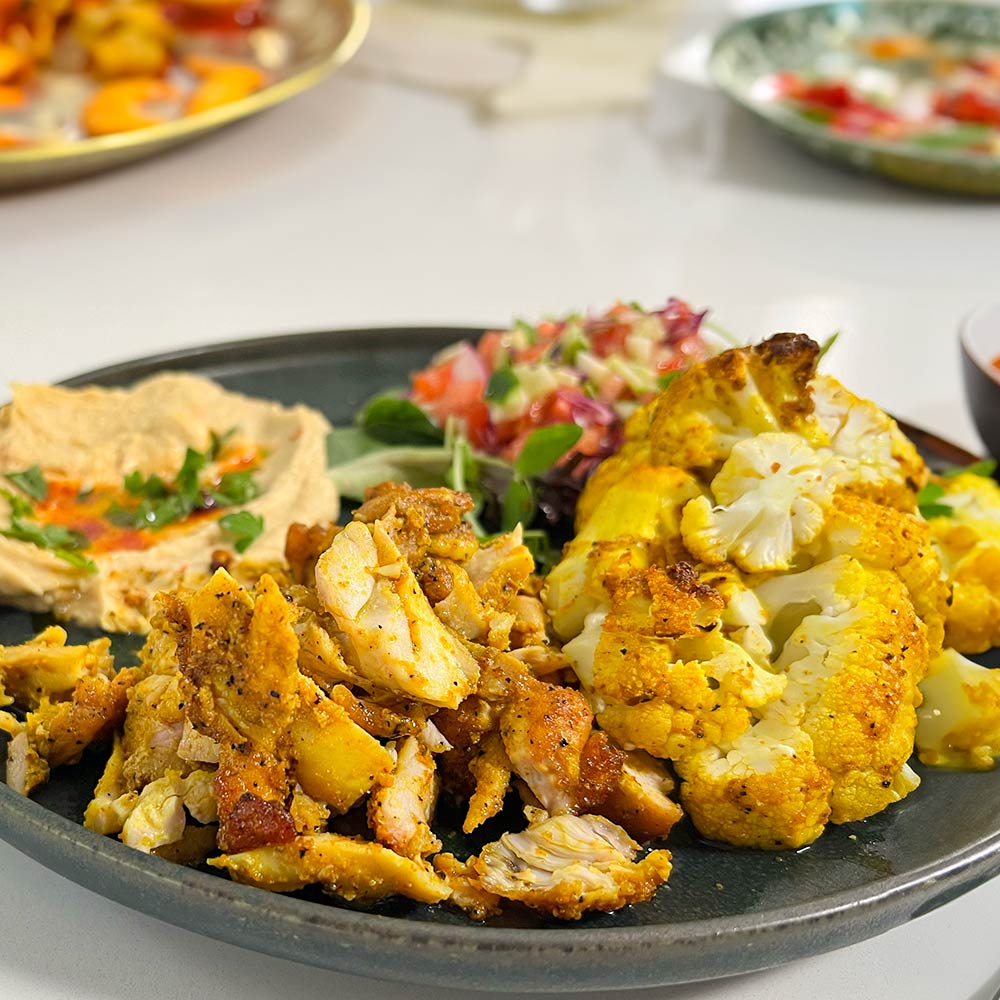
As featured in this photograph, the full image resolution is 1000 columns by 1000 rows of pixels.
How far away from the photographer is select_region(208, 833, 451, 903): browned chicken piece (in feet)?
5.26

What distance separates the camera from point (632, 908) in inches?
65.5

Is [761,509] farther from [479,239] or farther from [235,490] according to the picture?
[479,239]

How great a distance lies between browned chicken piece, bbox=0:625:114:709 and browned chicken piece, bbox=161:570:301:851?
30 cm

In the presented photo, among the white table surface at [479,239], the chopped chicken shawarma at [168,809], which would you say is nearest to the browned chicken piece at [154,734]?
the chopped chicken shawarma at [168,809]

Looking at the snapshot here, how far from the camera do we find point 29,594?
2143 millimetres

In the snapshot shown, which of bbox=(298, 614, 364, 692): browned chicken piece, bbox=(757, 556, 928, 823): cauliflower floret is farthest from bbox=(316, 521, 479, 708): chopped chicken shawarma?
bbox=(757, 556, 928, 823): cauliflower floret

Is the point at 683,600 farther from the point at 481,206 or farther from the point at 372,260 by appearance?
the point at 481,206

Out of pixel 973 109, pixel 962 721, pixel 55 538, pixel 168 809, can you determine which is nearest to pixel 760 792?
pixel 962 721

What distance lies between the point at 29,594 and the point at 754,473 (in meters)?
1.10

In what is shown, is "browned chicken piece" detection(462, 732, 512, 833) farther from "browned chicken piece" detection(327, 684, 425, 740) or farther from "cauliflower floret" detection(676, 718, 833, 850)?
"cauliflower floret" detection(676, 718, 833, 850)

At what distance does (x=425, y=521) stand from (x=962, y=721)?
0.79m

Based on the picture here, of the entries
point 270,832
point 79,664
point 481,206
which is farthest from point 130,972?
point 481,206

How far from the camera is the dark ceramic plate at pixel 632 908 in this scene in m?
1.53

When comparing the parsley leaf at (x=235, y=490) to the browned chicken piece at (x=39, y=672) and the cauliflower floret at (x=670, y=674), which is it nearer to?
the browned chicken piece at (x=39, y=672)
